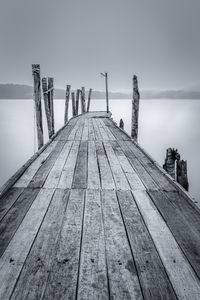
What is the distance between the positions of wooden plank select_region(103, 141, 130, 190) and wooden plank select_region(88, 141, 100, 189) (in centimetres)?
30

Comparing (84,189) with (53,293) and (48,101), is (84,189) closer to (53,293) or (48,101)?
(53,293)

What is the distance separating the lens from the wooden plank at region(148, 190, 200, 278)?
216 cm

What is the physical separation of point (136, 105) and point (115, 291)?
28.8 feet

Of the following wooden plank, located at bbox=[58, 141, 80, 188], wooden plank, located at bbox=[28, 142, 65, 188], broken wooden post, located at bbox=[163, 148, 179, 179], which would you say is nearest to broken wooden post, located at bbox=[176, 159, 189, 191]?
broken wooden post, located at bbox=[163, 148, 179, 179]

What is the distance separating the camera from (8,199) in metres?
3.24

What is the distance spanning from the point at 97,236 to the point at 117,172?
2.05 metres

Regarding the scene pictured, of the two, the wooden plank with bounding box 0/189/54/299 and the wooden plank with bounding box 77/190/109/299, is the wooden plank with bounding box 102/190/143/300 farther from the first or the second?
the wooden plank with bounding box 0/189/54/299

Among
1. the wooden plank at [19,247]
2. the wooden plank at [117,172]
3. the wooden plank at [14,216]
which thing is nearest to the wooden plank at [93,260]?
the wooden plank at [19,247]

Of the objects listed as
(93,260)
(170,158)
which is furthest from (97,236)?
(170,158)

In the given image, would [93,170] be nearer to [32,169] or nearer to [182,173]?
[32,169]

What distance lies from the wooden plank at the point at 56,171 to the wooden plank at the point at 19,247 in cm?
61

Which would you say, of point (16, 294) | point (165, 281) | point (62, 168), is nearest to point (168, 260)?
point (165, 281)

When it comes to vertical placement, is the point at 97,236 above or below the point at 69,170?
below

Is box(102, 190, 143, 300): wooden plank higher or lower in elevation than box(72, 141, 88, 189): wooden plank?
Answer: lower
